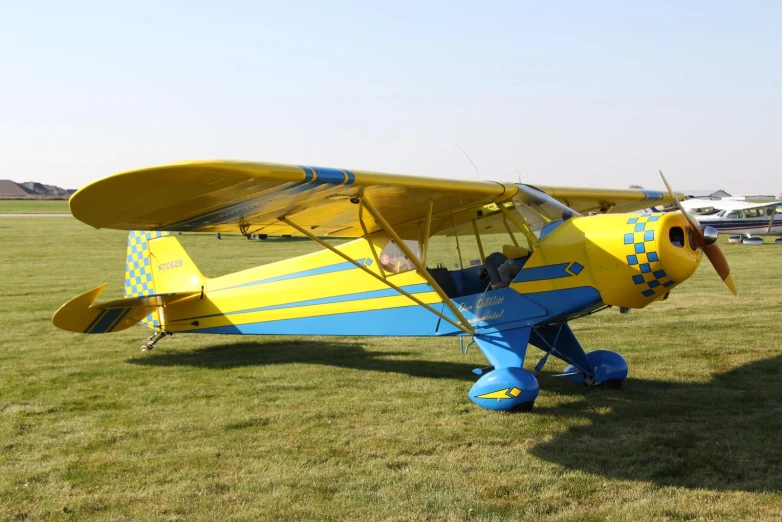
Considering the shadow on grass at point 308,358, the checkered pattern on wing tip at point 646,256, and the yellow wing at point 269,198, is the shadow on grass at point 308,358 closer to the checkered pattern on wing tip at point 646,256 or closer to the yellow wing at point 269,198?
the yellow wing at point 269,198

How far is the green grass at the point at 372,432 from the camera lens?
14.6 feet

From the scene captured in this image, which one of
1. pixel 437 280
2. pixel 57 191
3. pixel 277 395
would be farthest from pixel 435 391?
pixel 57 191

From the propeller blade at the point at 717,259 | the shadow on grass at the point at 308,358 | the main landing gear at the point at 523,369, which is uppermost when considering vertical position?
the propeller blade at the point at 717,259

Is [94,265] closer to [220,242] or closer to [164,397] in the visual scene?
[220,242]

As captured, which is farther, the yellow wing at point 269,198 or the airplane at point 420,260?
the airplane at point 420,260

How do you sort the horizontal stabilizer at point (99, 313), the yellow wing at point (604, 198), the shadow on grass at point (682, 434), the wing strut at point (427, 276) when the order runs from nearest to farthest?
the shadow on grass at point (682, 434) < the wing strut at point (427, 276) < the horizontal stabilizer at point (99, 313) < the yellow wing at point (604, 198)

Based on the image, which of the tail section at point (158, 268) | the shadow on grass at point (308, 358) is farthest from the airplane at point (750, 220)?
the tail section at point (158, 268)

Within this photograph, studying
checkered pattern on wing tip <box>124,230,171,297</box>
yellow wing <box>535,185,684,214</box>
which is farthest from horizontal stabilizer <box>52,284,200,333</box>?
yellow wing <box>535,185,684,214</box>

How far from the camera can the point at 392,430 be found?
5969 millimetres

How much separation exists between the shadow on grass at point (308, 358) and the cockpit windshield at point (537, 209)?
78.7 inches

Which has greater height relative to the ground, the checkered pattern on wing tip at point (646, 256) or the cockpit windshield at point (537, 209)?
the cockpit windshield at point (537, 209)

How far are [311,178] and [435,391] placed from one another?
114 inches

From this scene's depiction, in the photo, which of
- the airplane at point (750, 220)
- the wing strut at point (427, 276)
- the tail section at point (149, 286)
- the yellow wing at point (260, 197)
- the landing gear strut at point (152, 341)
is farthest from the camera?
the airplane at point (750, 220)

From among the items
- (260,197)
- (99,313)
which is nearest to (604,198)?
(260,197)
